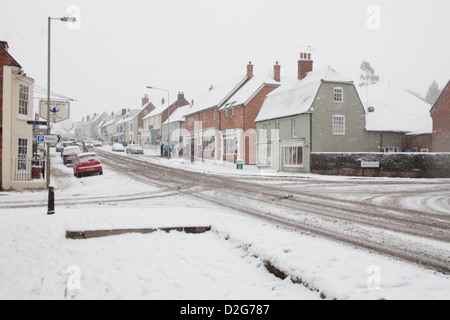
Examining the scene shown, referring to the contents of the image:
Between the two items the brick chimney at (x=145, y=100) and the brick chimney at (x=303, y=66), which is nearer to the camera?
the brick chimney at (x=303, y=66)

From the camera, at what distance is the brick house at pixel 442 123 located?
3306 cm

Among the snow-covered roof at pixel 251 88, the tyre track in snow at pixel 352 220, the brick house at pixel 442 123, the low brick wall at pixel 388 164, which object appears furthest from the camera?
the snow-covered roof at pixel 251 88

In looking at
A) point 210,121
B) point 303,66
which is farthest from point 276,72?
point 210,121

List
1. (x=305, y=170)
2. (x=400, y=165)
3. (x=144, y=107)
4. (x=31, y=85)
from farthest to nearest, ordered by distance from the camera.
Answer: (x=144, y=107) < (x=305, y=170) < (x=400, y=165) < (x=31, y=85)

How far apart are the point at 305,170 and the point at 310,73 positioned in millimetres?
10817

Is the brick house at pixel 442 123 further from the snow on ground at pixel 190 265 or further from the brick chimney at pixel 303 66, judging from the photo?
the snow on ground at pixel 190 265

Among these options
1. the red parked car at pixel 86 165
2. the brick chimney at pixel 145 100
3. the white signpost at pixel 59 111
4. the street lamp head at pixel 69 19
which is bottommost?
the red parked car at pixel 86 165

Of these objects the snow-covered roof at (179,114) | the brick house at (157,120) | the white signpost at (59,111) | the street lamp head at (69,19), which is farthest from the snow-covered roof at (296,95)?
the brick house at (157,120)

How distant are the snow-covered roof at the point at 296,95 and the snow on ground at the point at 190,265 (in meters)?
24.3

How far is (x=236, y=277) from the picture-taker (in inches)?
231
